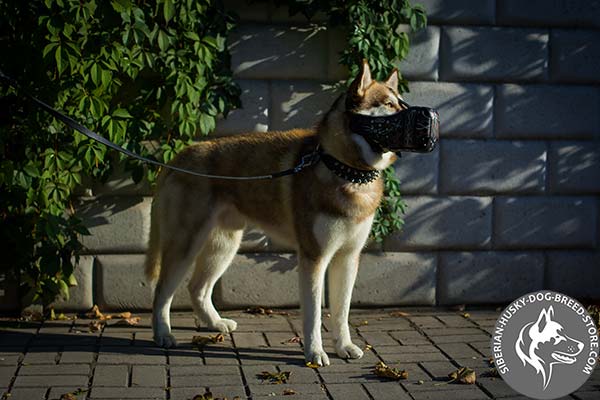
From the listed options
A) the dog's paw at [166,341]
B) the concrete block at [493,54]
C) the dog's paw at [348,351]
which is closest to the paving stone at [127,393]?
the dog's paw at [166,341]

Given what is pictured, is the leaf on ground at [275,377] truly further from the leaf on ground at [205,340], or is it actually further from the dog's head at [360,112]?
the dog's head at [360,112]

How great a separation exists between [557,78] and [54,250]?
3.83 meters

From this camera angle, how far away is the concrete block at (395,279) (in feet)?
20.4

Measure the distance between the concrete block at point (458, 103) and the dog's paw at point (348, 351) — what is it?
6.45ft

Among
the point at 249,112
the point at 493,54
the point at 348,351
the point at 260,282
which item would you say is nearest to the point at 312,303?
the point at 348,351

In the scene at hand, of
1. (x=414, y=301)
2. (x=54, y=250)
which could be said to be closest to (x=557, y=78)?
(x=414, y=301)

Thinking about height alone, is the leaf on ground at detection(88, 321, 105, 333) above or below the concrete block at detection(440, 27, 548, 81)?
below

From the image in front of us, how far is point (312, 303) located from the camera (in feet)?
15.7

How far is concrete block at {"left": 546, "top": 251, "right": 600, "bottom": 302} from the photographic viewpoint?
6.47 metres

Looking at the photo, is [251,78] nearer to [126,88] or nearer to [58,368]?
[126,88]

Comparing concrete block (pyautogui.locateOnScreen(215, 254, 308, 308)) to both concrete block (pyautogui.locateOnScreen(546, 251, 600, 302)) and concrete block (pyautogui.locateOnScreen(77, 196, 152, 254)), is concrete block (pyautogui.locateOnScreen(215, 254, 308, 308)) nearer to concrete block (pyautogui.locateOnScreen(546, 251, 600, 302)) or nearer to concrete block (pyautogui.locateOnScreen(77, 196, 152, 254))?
concrete block (pyautogui.locateOnScreen(77, 196, 152, 254))

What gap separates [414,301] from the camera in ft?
20.7

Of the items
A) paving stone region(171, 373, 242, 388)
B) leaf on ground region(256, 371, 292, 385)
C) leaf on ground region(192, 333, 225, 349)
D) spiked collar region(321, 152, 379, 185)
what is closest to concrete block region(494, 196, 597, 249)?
spiked collar region(321, 152, 379, 185)

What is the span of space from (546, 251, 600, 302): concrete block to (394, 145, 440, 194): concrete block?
1.14 m
